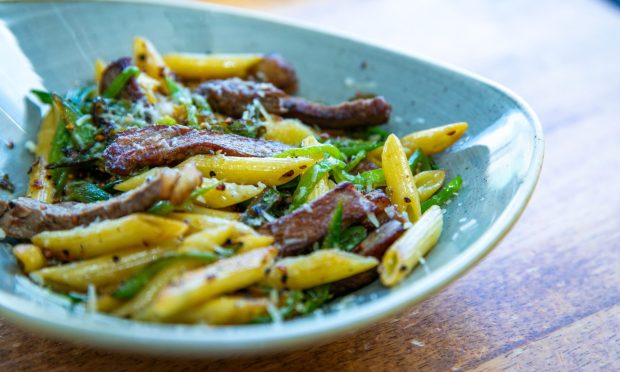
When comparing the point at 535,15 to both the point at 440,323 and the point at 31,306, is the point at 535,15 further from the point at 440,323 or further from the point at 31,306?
the point at 31,306

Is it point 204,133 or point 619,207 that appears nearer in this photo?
point 204,133

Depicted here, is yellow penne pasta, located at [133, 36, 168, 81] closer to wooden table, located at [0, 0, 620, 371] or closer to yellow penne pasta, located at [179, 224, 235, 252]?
yellow penne pasta, located at [179, 224, 235, 252]

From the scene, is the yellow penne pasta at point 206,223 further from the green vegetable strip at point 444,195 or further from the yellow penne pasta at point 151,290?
the green vegetable strip at point 444,195

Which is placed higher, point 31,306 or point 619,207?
point 31,306

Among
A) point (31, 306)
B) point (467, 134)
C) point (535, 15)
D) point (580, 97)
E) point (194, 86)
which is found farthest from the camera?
point (535, 15)

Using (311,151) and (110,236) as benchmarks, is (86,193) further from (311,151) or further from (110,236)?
(311,151)

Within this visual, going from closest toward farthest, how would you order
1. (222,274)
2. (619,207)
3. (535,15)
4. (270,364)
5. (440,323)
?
(222,274) → (270,364) → (440,323) → (619,207) → (535,15)

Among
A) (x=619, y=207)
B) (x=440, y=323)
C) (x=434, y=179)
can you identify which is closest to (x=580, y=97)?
(x=619, y=207)

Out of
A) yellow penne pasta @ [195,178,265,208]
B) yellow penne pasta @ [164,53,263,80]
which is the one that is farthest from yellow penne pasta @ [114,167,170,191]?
yellow penne pasta @ [164,53,263,80]

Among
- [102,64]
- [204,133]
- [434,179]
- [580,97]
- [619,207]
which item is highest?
[102,64]
